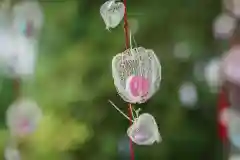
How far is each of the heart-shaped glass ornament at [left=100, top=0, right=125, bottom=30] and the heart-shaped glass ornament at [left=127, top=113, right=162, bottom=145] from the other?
0.17 metres

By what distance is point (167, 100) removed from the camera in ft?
3.33

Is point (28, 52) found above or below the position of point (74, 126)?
above

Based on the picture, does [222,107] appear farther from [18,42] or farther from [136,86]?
[18,42]

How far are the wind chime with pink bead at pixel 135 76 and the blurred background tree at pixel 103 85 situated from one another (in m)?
0.05

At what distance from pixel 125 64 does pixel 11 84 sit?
0.26 meters

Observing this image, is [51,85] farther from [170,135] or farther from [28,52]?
[170,135]

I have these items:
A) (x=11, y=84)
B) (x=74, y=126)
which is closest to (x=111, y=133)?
(x=74, y=126)

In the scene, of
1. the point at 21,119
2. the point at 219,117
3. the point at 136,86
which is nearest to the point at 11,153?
the point at 21,119

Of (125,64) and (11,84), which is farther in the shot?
(11,84)

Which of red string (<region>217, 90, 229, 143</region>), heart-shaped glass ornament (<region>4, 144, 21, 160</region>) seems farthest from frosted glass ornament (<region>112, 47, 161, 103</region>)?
heart-shaped glass ornament (<region>4, 144, 21, 160</region>)

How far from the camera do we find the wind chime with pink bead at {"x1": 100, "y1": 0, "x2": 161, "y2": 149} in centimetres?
90

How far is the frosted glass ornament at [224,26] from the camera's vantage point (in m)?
1.00

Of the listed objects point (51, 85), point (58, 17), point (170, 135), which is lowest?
point (170, 135)

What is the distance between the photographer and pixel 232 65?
1.00m
